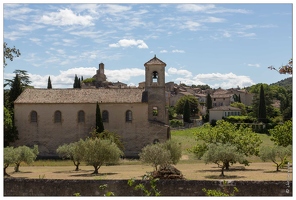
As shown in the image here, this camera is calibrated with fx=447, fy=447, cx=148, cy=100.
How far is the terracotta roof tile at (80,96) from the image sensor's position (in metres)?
52.4

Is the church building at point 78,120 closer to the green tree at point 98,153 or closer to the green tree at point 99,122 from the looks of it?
the green tree at point 99,122

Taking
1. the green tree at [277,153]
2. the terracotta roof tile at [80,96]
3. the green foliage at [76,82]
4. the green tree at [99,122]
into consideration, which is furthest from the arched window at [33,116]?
the green foliage at [76,82]

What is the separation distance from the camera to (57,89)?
179ft

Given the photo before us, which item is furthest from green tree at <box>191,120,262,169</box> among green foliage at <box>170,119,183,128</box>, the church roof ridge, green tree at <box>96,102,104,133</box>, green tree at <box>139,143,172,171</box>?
green foliage at <box>170,119,183,128</box>

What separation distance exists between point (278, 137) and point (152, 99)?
17.6 meters

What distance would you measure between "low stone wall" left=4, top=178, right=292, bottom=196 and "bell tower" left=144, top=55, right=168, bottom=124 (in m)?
34.1

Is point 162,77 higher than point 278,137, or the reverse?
point 162,77

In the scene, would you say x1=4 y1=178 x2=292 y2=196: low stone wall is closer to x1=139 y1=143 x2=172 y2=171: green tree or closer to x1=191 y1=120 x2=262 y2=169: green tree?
x1=139 y1=143 x2=172 y2=171: green tree

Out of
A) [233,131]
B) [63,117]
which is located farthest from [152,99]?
[233,131]

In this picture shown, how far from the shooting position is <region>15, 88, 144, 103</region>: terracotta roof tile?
52406mm

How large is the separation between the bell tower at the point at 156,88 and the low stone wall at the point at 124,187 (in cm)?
3409

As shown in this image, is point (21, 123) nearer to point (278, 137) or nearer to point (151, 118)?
point (151, 118)

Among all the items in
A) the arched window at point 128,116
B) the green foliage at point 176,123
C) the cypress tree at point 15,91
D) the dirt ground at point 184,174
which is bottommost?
the dirt ground at point 184,174

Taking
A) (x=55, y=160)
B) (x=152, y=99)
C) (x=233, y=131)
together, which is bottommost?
(x=55, y=160)
